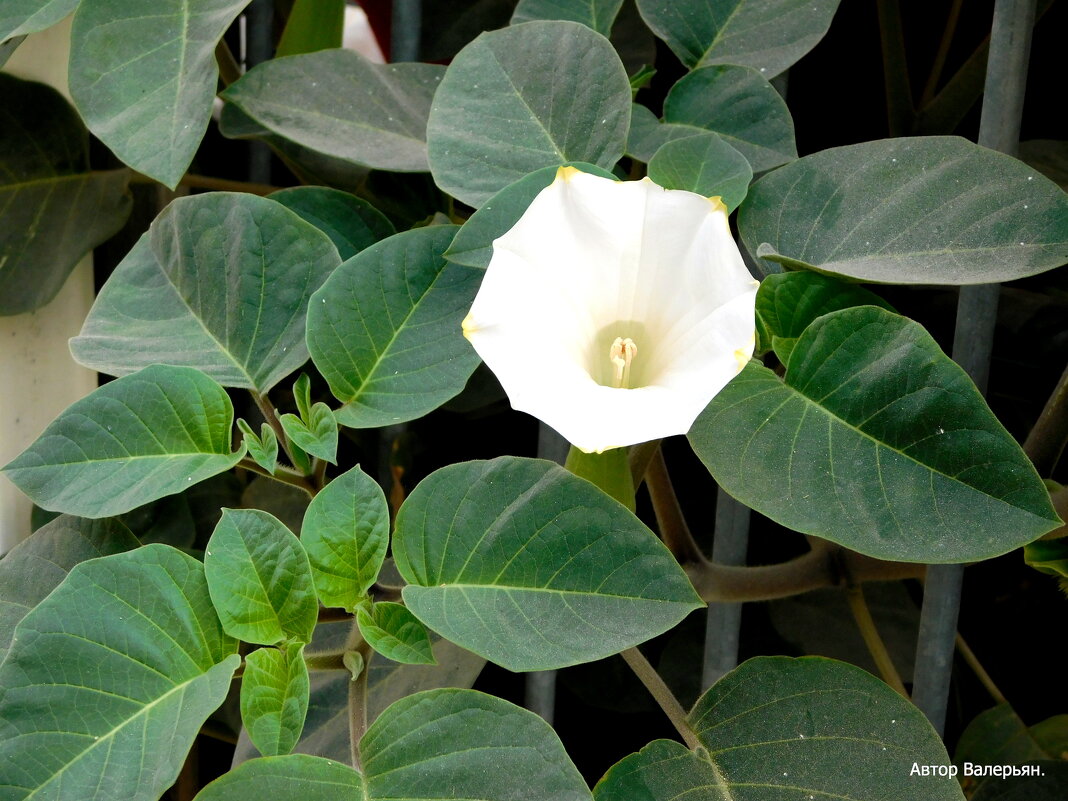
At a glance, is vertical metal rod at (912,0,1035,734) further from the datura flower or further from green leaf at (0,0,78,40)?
green leaf at (0,0,78,40)

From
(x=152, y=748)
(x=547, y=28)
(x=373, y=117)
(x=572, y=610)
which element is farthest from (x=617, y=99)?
(x=152, y=748)

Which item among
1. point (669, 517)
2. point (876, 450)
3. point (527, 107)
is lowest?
point (669, 517)

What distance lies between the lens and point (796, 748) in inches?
19.2

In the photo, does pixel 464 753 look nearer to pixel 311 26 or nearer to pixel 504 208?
pixel 504 208

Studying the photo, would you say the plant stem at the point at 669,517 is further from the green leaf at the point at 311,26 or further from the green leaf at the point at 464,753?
the green leaf at the point at 311,26

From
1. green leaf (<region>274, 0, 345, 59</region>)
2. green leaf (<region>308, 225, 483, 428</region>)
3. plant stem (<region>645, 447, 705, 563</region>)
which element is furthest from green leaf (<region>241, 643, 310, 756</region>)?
green leaf (<region>274, 0, 345, 59</region>)

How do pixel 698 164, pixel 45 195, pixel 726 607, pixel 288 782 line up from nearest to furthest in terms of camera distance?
1. pixel 288 782
2. pixel 698 164
3. pixel 726 607
4. pixel 45 195

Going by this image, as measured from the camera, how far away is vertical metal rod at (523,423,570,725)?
654mm

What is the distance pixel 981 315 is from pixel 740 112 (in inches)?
7.2

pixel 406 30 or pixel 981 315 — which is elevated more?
pixel 406 30

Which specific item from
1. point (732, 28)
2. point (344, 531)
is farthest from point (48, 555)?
point (732, 28)

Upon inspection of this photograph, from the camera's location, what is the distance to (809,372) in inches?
18.8

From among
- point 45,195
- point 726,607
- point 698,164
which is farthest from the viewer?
point 45,195

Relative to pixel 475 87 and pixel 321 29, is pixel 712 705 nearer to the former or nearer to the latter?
pixel 475 87
